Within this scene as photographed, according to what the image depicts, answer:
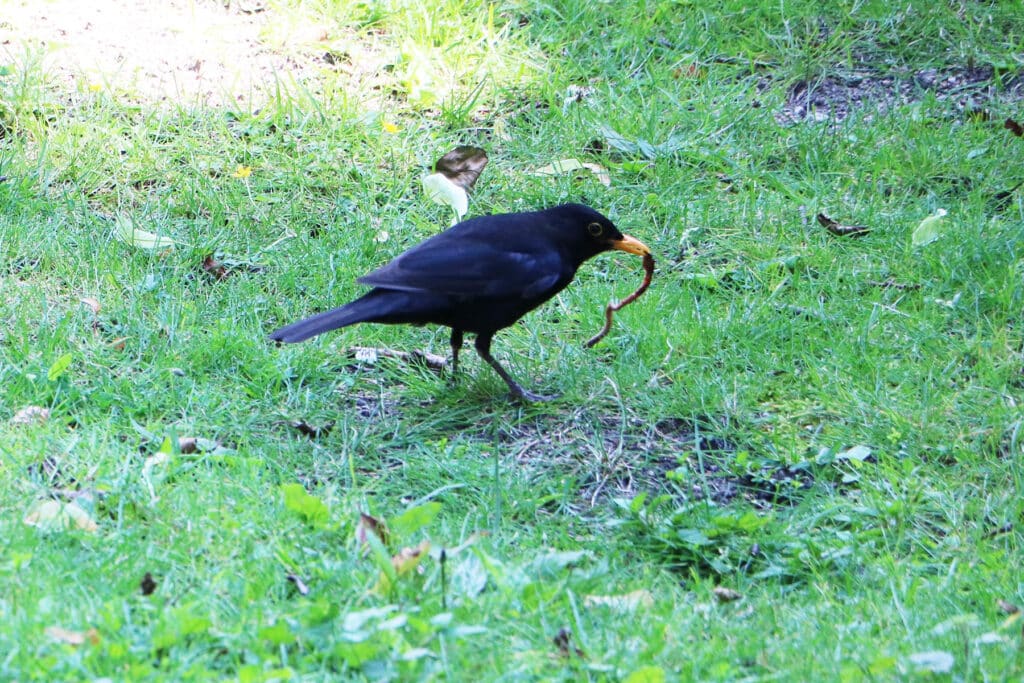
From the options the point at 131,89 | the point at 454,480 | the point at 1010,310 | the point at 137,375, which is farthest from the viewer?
the point at 131,89

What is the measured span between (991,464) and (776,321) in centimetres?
107

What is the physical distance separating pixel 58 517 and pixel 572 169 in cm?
321

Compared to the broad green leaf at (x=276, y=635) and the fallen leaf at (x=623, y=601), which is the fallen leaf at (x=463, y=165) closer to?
the fallen leaf at (x=623, y=601)

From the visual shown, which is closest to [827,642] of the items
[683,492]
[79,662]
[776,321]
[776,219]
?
[683,492]

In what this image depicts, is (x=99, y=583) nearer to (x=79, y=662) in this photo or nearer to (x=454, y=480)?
(x=79, y=662)

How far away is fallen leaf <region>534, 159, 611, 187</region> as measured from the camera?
583 centimetres

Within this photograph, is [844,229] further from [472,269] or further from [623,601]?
[623,601]

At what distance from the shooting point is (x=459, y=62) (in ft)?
21.2

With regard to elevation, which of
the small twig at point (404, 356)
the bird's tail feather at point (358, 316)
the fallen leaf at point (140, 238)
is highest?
the bird's tail feather at point (358, 316)

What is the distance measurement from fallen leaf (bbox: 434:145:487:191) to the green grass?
5.8 inches

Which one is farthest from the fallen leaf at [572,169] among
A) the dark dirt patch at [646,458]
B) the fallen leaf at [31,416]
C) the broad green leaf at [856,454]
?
the fallen leaf at [31,416]

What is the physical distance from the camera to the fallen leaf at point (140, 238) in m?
5.18

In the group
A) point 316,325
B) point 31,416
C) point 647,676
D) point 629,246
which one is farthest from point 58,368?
point 647,676

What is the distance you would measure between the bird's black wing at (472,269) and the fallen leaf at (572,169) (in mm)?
1321
